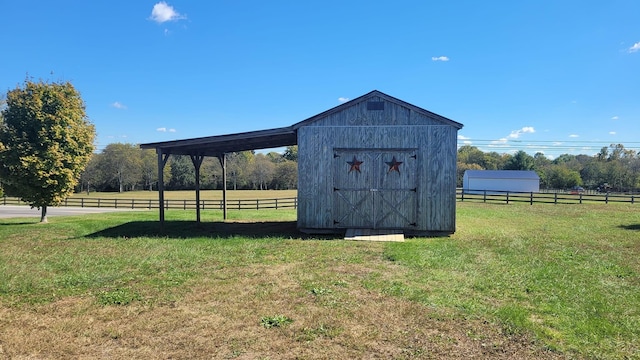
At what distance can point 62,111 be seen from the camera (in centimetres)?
1514

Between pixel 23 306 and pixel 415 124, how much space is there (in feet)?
32.7

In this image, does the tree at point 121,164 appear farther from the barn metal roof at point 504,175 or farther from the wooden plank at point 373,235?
the wooden plank at point 373,235

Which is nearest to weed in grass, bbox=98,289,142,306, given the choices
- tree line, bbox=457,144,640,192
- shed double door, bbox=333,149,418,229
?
shed double door, bbox=333,149,418,229

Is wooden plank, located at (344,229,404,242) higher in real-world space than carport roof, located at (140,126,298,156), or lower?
lower

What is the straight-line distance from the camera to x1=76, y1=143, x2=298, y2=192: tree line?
206 ft

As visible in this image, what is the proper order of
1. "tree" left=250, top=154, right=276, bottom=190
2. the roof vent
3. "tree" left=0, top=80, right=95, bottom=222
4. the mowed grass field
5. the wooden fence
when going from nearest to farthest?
the mowed grass field, the roof vent, "tree" left=0, top=80, right=95, bottom=222, the wooden fence, "tree" left=250, top=154, right=276, bottom=190

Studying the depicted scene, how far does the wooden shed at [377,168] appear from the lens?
1116 cm

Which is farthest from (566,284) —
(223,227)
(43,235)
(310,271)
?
(43,235)

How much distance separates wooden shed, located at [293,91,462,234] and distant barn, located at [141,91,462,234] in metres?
0.03

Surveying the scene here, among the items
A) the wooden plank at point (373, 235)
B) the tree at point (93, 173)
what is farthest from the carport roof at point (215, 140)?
the tree at point (93, 173)

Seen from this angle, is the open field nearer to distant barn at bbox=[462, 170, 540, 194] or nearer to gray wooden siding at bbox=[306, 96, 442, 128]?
→ distant barn at bbox=[462, 170, 540, 194]

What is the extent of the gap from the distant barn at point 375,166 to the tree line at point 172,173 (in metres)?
51.2

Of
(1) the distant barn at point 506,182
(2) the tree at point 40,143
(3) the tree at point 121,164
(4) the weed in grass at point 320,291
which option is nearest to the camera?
(4) the weed in grass at point 320,291

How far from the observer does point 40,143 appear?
14578 mm
